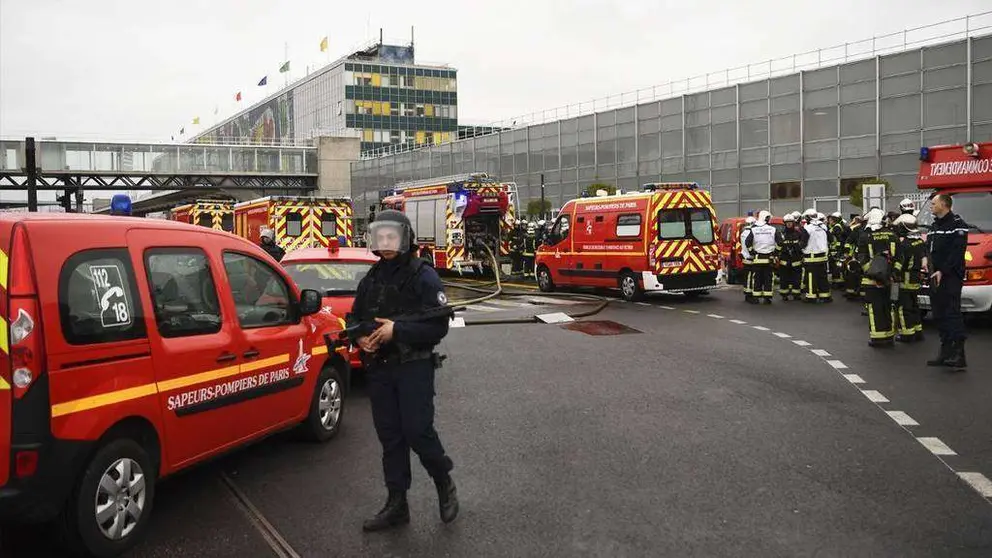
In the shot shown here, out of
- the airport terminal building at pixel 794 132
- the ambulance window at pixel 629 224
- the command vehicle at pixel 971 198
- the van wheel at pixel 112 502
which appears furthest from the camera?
the airport terminal building at pixel 794 132

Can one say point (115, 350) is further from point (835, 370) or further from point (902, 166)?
point (902, 166)

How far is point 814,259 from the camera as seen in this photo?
17.4 m

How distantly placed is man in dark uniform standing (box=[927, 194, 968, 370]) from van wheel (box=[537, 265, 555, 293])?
39.1ft

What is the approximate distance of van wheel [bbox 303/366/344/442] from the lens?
633cm

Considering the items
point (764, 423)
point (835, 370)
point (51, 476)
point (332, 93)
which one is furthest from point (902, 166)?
point (332, 93)

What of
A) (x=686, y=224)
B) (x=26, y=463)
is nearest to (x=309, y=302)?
(x=26, y=463)

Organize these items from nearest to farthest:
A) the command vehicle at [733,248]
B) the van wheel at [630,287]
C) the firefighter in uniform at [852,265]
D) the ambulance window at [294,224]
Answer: the van wheel at [630,287], the firefighter in uniform at [852,265], the command vehicle at [733,248], the ambulance window at [294,224]

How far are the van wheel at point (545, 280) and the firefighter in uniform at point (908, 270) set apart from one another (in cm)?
1024

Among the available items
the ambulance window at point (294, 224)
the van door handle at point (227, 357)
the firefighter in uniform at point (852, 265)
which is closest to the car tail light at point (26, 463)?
the van door handle at point (227, 357)

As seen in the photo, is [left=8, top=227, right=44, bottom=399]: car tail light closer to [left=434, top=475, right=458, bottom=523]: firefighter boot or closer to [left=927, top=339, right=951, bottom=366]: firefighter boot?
[left=434, top=475, right=458, bottom=523]: firefighter boot

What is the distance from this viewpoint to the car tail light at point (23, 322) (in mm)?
3803

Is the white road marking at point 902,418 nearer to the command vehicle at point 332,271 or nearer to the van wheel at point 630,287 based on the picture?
the command vehicle at point 332,271

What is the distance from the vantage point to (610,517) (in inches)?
188

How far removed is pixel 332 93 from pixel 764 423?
10486 cm
